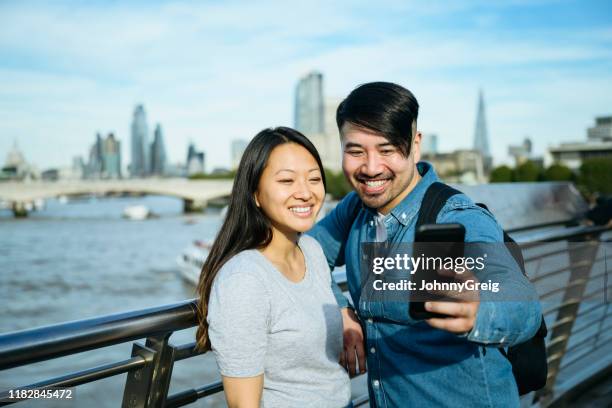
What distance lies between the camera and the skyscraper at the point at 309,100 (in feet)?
499

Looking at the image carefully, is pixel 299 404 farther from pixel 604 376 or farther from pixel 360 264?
pixel 604 376

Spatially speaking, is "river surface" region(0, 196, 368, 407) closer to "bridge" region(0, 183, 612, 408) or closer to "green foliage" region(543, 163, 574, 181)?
"bridge" region(0, 183, 612, 408)

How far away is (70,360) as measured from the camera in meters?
12.7

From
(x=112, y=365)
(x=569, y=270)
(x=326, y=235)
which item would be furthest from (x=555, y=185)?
(x=112, y=365)

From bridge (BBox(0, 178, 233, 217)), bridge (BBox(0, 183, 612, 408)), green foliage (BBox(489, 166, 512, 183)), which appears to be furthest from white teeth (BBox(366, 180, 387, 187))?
green foliage (BBox(489, 166, 512, 183))

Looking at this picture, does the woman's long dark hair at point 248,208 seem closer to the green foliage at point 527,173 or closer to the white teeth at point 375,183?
the white teeth at point 375,183

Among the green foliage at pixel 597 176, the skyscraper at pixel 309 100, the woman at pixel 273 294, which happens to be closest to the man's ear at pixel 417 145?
the woman at pixel 273 294

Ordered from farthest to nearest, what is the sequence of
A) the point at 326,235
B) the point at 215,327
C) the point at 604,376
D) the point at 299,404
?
1. the point at 604,376
2. the point at 326,235
3. the point at 299,404
4. the point at 215,327

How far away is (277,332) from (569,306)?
7.79ft

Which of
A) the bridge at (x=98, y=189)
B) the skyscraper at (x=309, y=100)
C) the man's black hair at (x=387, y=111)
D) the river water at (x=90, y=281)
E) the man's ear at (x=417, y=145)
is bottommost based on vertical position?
the river water at (x=90, y=281)

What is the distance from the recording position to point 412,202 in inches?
67.0

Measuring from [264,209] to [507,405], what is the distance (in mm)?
929

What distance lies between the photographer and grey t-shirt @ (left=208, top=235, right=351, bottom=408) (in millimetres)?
1481

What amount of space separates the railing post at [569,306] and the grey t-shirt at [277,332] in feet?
6.30
